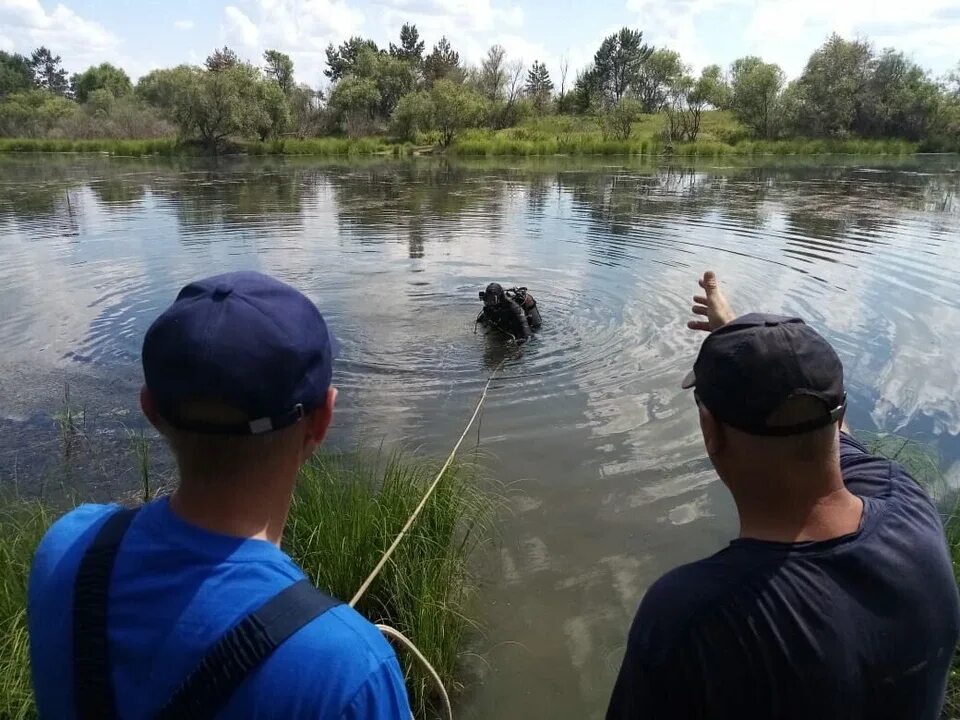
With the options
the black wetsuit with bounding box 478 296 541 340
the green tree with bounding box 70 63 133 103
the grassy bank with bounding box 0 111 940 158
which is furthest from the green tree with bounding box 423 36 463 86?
the black wetsuit with bounding box 478 296 541 340

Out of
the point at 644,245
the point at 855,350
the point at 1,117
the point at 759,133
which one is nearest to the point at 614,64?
the point at 759,133

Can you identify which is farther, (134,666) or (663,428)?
(663,428)

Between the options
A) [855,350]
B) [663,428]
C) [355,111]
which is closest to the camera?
[663,428]

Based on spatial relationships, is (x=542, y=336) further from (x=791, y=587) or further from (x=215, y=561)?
(x=215, y=561)

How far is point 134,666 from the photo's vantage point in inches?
43.4

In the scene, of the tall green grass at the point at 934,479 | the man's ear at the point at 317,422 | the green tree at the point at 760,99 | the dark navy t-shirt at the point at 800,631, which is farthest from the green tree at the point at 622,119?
the man's ear at the point at 317,422

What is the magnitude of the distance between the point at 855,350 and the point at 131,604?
8.55m

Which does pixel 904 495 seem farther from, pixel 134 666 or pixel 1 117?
pixel 1 117

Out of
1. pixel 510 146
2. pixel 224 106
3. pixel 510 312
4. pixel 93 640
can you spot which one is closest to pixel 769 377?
pixel 93 640

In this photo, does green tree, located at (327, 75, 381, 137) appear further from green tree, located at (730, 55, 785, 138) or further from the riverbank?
green tree, located at (730, 55, 785, 138)

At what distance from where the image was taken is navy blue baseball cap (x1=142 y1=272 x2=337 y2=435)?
119 cm

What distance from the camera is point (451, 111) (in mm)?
54062

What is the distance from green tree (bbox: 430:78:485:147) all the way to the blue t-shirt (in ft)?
177

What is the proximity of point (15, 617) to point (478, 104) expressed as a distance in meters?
57.7
